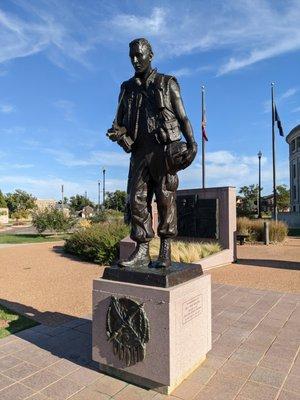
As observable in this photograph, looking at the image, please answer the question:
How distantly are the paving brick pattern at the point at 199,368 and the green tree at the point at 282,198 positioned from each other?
228 ft

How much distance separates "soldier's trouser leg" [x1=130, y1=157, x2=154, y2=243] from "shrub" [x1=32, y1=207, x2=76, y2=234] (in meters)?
18.1

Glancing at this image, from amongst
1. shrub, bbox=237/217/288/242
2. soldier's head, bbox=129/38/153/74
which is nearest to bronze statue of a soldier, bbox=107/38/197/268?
soldier's head, bbox=129/38/153/74

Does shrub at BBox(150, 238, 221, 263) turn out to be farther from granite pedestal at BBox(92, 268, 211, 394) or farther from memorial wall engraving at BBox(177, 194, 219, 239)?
granite pedestal at BBox(92, 268, 211, 394)

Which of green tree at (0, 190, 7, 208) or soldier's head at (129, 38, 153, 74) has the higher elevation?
green tree at (0, 190, 7, 208)

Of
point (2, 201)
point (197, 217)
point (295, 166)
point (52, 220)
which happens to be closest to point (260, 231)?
point (197, 217)

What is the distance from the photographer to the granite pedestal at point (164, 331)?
3.25 m

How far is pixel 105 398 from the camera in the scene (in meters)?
3.18

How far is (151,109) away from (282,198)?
236 feet

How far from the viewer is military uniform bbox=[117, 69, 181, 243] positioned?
365 cm

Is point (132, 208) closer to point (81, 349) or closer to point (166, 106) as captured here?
point (166, 106)

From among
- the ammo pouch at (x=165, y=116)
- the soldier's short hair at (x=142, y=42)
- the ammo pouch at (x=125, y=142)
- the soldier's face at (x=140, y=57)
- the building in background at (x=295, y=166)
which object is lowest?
the ammo pouch at (x=125, y=142)

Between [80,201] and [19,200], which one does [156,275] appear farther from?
[80,201]

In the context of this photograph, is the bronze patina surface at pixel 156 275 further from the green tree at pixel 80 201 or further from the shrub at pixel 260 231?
the green tree at pixel 80 201

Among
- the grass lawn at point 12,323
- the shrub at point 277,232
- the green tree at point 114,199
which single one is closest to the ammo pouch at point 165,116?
the grass lawn at point 12,323
